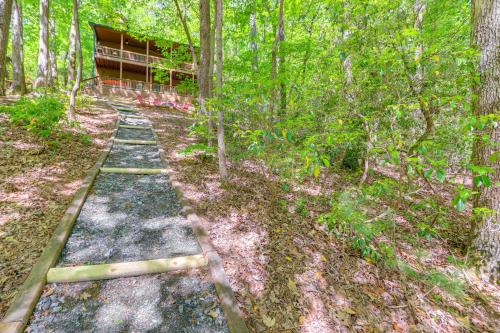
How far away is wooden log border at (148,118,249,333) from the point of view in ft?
5.63

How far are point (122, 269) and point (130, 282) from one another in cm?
14

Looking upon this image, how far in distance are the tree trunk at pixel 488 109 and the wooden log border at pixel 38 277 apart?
498cm

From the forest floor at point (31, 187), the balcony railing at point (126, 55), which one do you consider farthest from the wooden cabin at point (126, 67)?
the forest floor at point (31, 187)

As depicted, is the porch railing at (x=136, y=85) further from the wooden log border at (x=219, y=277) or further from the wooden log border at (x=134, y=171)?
the wooden log border at (x=219, y=277)

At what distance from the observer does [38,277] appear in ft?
5.90

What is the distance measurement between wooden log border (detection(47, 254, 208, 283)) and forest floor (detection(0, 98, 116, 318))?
267mm

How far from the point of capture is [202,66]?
6.38 metres

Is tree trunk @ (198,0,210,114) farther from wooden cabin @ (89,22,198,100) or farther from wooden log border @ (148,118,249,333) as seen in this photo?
Result: wooden cabin @ (89,22,198,100)

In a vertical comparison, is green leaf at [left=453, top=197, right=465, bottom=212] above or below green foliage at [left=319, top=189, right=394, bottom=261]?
above

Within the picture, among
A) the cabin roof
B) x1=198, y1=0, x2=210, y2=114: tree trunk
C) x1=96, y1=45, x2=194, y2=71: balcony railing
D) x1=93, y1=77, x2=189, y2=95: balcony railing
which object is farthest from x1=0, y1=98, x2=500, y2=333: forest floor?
x1=96, y1=45, x2=194, y2=71: balcony railing

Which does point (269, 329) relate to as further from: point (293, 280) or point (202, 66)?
point (202, 66)

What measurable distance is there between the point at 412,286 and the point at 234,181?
3128 mm

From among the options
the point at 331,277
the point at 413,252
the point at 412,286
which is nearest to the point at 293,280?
→ the point at 331,277

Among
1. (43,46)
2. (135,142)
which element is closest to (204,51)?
(135,142)
